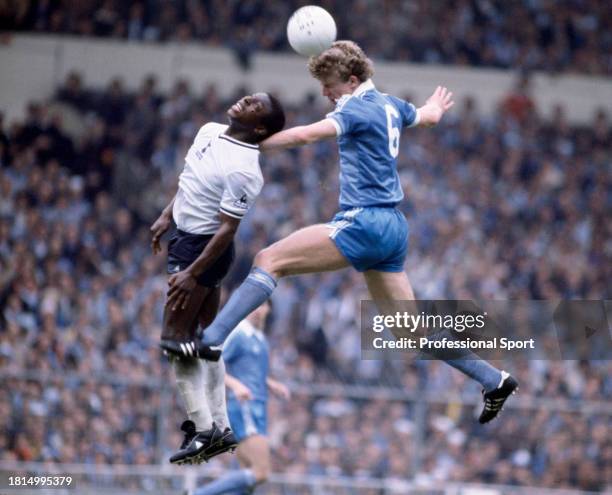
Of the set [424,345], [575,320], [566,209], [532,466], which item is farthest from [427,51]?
[424,345]

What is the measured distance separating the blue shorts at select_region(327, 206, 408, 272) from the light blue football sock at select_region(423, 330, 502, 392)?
0.69 metres

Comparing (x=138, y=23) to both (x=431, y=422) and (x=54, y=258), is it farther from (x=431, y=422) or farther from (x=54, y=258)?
(x=431, y=422)

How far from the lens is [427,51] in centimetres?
1966

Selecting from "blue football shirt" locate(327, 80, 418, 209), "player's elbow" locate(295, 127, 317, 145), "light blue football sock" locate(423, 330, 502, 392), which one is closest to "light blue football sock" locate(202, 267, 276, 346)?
"blue football shirt" locate(327, 80, 418, 209)

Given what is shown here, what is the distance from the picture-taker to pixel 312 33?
7.09 metres

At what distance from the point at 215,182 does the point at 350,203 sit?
82 centimetres

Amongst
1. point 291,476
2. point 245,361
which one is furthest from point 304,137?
point 291,476

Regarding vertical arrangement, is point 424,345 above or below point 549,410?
above

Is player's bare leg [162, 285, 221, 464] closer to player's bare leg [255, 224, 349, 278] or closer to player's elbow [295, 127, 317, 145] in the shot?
player's bare leg [255, 224, 349, 278]

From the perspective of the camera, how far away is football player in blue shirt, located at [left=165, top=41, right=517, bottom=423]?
22.6 feet

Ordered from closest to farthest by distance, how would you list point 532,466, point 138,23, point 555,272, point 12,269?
point 532,466 → point 12,269 → point 555,272 → point 138,23

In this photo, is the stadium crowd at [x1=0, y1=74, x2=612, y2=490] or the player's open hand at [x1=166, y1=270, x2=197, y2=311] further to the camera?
the stadium crowd at [x1=0, y1=74, x2=612, y2=490]

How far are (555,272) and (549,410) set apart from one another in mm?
3860

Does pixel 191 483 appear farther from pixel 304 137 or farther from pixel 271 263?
pixel 304 137
